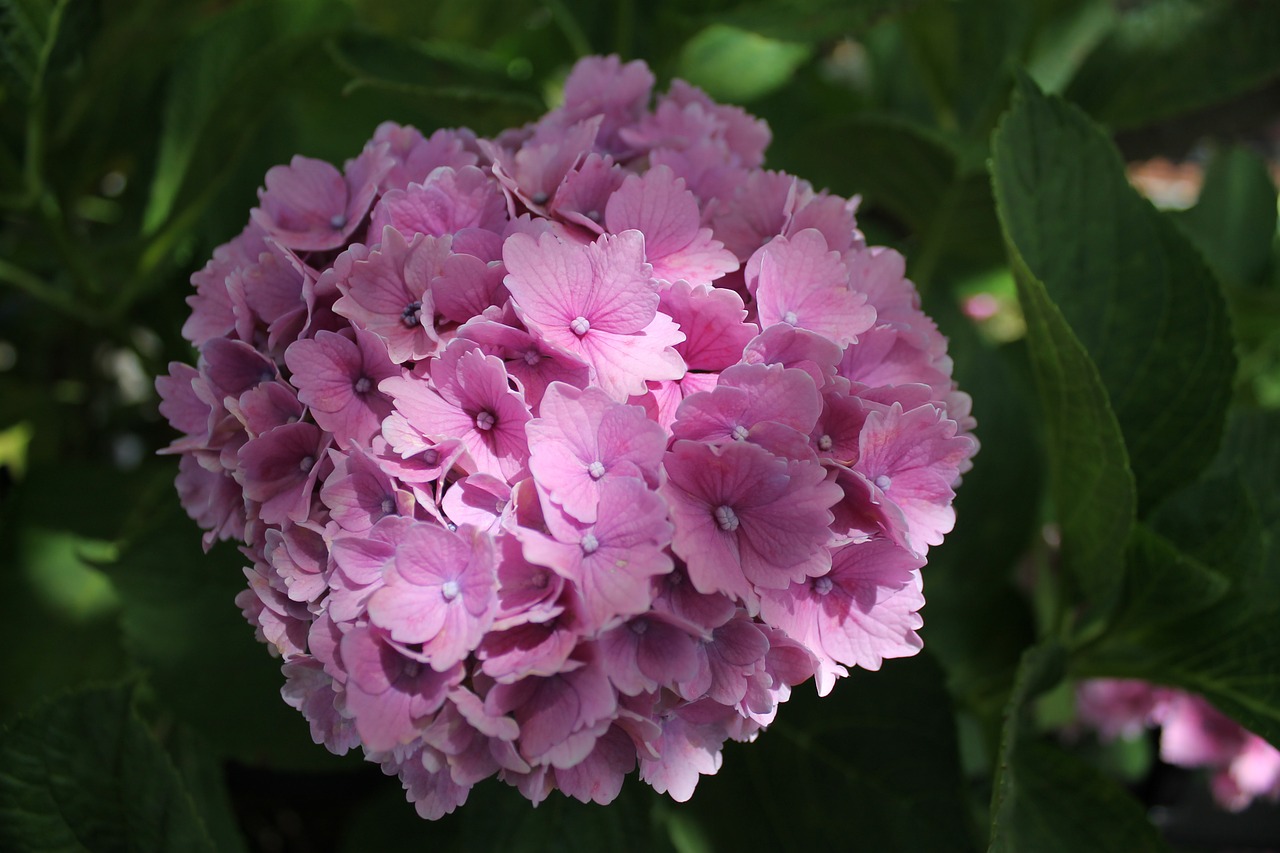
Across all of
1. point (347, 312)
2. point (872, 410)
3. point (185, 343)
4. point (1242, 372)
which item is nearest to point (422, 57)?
point (185, 343)

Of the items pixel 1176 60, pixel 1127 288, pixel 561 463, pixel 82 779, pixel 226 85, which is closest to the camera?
pixel 561 463

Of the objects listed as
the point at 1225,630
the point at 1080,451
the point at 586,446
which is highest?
the point at 586,446

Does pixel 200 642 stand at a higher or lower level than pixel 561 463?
lower

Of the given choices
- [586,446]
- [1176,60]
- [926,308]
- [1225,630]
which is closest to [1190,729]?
[1225,630]

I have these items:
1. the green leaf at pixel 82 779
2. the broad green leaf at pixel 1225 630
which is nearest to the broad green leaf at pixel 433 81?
the green leaf at pixel 82 779

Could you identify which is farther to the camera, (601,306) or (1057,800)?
(1057,800)

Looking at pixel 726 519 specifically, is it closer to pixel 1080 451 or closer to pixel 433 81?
pixel 1080 451

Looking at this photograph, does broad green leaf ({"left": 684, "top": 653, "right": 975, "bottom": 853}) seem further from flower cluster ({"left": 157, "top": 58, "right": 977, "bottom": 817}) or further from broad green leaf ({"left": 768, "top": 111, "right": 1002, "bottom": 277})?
broad green leaf ({"left": 768, "top": 111, "right": 1002, "bottom": 277})
